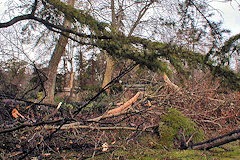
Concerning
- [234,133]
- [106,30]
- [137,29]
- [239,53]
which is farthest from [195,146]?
[137,29]

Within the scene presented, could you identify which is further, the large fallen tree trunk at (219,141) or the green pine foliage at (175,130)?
the green pine foliage at (175,130)

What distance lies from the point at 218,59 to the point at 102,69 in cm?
1961

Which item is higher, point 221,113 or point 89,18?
point 89,18

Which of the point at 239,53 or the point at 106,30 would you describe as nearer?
the point at 239,53

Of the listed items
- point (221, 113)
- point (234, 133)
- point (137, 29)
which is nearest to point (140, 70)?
point (234, 133)

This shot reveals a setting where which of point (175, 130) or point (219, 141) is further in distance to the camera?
point (175, 130)

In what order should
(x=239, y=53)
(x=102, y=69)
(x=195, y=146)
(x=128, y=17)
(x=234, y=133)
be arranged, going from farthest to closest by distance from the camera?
(x=102, y=69), (x=128, y=17), (x=195, y=146), (x=234, y=133), (x=239, y=53)

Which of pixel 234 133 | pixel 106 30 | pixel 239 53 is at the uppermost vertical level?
pixel 106 30

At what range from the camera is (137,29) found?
15242 mm

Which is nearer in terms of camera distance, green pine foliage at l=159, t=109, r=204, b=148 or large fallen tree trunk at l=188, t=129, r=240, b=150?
large fallen tree trunk at l=188, t=129, r=240, b=150

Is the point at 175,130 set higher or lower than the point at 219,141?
lower

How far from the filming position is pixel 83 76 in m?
19.4

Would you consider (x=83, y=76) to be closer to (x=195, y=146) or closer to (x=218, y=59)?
(x=195, y=146)

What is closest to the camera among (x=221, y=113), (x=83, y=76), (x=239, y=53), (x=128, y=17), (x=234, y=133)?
(x=239, y=53)
